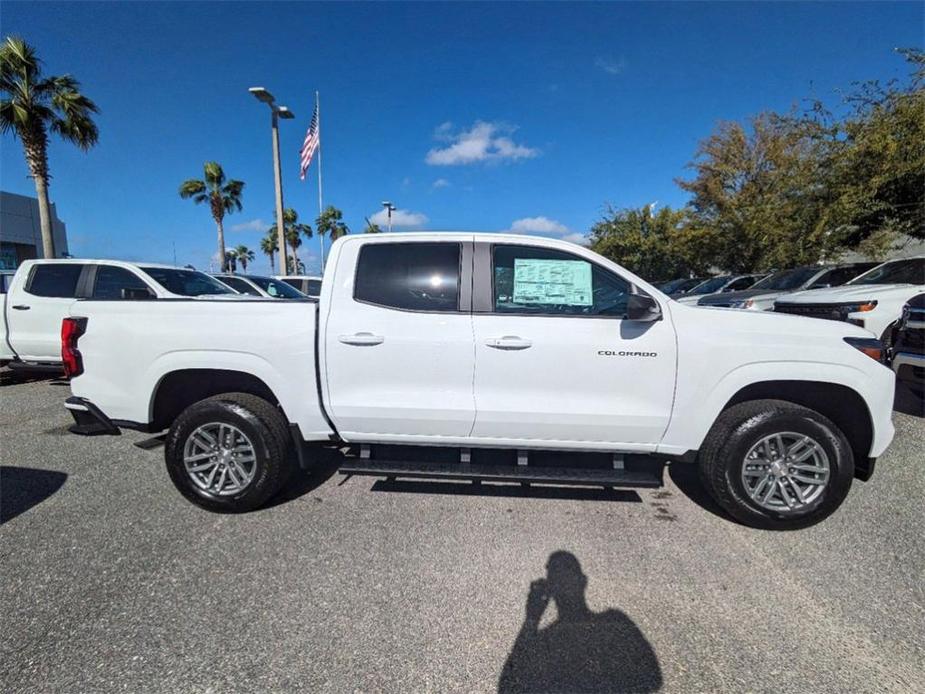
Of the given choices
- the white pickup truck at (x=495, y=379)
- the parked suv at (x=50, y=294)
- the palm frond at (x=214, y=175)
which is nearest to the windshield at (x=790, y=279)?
the white pickup truck at (x=495, y=379)

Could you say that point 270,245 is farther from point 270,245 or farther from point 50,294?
point 50,294

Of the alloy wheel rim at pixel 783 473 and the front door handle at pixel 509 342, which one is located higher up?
the front door handle at pixel 509 342

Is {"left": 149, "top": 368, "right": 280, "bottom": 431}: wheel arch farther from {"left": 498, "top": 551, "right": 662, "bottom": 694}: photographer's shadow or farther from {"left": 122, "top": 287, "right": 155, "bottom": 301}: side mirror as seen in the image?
{"left": 122, "top": 287, "right": 155, "bottom": 301}: side mirror

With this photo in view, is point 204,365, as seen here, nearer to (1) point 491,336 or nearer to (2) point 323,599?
(2) point 323,599

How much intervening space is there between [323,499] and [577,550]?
6.19 feet

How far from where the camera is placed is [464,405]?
2.89 metres

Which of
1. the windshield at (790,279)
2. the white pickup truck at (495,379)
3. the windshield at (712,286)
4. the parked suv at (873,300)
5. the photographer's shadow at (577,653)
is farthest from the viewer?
the windshield at (712,286)

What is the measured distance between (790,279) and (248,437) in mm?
12471

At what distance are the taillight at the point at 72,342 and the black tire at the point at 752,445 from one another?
4.44 meters

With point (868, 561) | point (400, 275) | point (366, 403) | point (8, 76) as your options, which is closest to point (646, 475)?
point (868, 561)

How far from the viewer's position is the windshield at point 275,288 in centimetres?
1080

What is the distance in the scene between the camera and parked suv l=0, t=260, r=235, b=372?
19.9 feet

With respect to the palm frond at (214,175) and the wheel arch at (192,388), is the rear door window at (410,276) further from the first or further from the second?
the palm frond at (214,175)

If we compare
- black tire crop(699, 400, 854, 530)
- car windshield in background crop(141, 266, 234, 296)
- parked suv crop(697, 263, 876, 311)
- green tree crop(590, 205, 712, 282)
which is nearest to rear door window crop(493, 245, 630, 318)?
black tire crop(699, 400, 854, 530)
